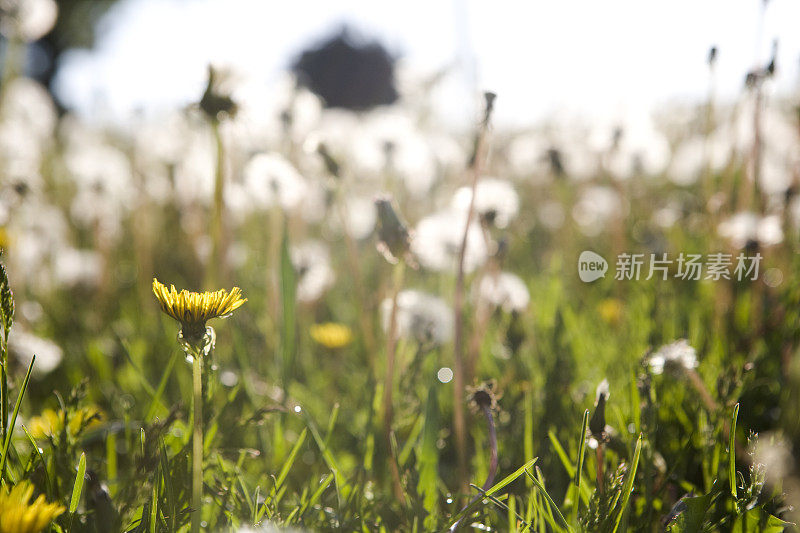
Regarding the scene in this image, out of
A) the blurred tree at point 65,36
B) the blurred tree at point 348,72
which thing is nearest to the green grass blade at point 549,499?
the blurred tree at point 348,72

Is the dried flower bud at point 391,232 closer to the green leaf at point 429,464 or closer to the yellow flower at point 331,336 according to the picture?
the green leaf at point 429,464

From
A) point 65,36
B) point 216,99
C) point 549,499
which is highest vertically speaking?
point 65,36

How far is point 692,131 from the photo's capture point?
2.90m

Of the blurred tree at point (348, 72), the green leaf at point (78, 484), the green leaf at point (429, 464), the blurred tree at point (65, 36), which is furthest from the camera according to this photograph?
the blurred tree at point (65, 36)

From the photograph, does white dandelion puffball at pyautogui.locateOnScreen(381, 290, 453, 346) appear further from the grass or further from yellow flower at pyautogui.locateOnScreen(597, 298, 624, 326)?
yellow flower at pyautogui.locateOnScreen(597, 298, 624, 326)

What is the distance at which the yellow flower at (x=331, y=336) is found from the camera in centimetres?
136

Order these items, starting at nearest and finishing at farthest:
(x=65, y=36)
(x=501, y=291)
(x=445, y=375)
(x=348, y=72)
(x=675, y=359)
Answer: (x=675, y=359) < (x=445, y=375) < (x=501, y=291) < (x=348, y=72) < (x=65, y=36)

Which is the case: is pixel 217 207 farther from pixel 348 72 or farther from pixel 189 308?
pixel 348 72

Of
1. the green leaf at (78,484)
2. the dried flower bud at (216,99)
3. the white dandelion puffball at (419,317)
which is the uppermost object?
the dried flower bud at (216,99)

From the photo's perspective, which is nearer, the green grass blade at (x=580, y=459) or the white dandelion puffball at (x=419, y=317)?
the green grass blade at (x=580, y=459)

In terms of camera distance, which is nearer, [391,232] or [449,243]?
[391,232]

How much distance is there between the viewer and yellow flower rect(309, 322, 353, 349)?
136cm

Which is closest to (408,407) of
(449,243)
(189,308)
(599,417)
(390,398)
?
(390,398)

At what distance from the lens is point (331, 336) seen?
136 cm
